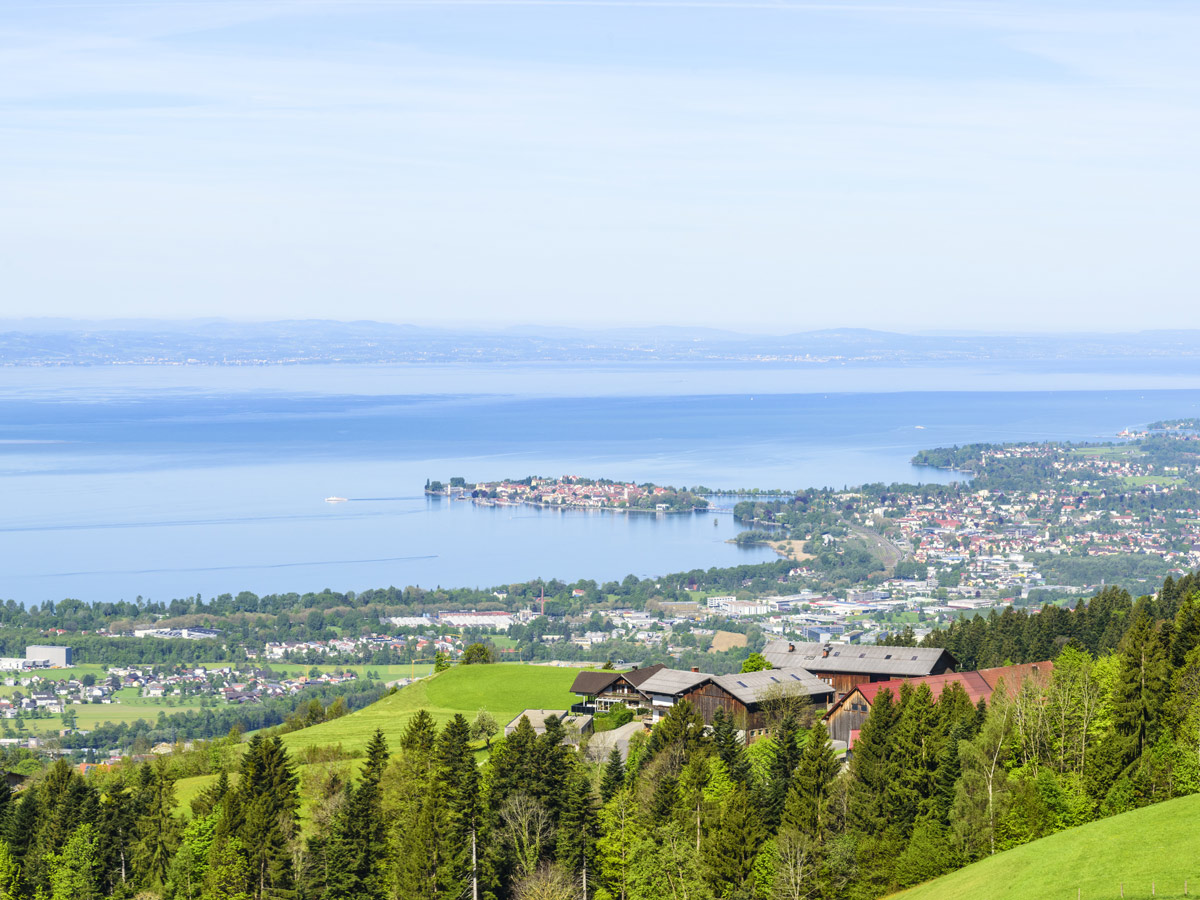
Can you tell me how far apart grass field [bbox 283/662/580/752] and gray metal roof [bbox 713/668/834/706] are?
7436 mm

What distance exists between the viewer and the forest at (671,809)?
86.6ft

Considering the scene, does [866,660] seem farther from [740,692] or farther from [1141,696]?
[1141,696]

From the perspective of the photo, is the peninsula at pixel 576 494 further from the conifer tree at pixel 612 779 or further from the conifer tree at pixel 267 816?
the conifer tree at pixel 267 816

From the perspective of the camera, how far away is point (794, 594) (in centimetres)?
10131

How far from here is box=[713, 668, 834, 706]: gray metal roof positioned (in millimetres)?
39312

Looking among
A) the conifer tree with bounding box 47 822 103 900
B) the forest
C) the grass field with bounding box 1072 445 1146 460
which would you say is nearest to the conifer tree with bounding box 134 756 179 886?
the forest

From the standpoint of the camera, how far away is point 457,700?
4856 cm

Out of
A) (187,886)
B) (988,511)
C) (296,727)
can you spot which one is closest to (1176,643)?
(187,886)

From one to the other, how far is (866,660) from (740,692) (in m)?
5.56

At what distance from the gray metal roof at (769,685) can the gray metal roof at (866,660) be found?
1444mm

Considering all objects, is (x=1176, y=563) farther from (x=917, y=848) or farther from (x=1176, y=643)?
(x=917, y=848)

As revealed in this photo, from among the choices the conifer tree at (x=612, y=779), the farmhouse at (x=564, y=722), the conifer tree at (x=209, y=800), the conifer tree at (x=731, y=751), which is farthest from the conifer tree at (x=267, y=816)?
the conifer tree at (x=731, y=751)

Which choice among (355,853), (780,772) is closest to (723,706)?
(780,772)

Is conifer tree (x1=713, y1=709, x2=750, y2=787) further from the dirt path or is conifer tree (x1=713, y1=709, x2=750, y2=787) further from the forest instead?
the dirt path
